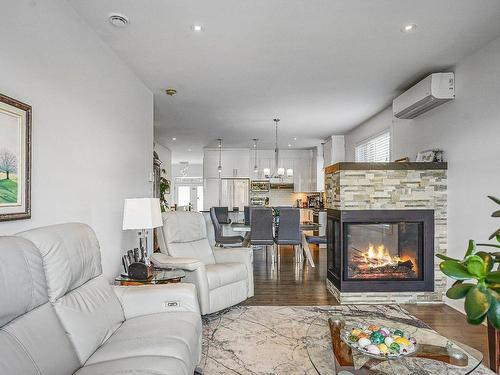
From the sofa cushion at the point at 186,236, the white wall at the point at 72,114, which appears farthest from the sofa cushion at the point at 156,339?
the sofa cushion at the point at 186,236

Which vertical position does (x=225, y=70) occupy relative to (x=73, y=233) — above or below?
above

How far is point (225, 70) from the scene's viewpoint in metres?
3.82

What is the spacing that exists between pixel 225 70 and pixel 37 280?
2.97 m

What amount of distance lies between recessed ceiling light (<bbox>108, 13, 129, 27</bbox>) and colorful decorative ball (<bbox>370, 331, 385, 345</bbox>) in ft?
9.29

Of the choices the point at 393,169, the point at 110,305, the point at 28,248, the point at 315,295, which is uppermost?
the point at 393,169

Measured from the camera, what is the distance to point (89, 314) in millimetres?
1792

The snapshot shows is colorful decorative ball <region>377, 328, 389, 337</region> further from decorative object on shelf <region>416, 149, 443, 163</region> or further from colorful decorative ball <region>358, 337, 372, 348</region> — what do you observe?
decorative object on shelf <region>416, 149, 443, 163</region>

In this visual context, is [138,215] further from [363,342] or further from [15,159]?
[363,342]

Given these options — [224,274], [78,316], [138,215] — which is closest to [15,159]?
[78,316]

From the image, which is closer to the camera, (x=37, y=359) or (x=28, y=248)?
(x=37, y=359)

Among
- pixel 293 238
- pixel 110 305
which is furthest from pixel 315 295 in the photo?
pixel 110 305

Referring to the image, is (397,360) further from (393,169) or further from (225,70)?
(225,70)

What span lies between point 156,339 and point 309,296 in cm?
266

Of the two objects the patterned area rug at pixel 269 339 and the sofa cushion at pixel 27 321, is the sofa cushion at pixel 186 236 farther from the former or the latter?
the sofa cushion at pixel 27 321
